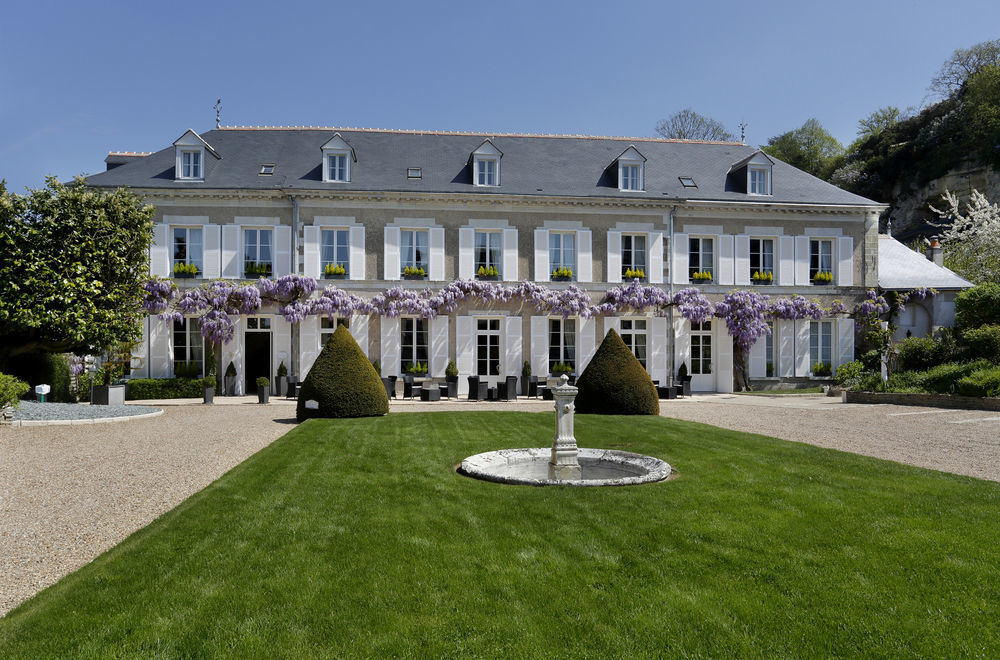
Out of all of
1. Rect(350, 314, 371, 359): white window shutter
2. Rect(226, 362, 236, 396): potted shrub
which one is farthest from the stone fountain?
Rect(226, 362, 236, 396): potted shrub

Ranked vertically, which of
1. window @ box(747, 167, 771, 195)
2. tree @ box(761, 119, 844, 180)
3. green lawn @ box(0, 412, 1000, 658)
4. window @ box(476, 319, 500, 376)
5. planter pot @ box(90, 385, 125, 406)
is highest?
tree @ box(761, 119, 844, 180)

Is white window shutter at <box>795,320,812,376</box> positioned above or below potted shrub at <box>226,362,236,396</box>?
above

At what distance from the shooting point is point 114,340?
39.5ft

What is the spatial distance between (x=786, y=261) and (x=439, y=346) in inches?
419

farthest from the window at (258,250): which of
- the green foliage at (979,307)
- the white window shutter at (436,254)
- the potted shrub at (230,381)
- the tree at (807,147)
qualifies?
the tree at (807,147)

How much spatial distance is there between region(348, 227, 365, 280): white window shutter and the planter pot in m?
6.17

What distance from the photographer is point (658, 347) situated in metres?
17.9

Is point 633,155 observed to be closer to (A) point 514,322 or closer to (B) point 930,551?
(A) point 514,322

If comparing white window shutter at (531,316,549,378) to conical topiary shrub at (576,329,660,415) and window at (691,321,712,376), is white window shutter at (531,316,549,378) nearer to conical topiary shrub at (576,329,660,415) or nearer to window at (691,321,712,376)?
window at (691,321,712,376)

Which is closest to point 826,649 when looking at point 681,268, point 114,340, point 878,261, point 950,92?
point 114,340

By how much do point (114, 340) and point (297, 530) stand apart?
10.0m

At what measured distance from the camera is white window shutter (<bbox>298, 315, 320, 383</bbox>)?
1664 cm

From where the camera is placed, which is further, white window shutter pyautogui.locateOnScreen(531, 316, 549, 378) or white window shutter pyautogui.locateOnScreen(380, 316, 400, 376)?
white window shutter pyautogui.locateOnScreen(531, 316, 549, 378)

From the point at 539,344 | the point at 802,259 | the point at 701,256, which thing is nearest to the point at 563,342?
the point at 539,344
